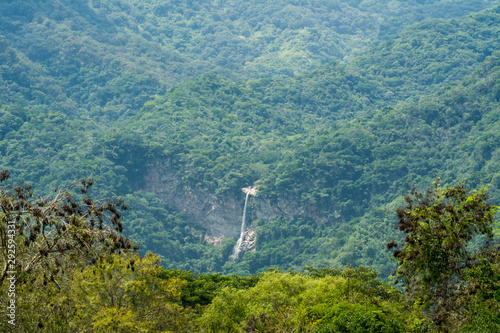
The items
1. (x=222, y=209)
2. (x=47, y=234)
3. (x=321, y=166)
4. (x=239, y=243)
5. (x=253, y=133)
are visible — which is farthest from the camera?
(x=253, y=133)

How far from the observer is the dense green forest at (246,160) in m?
21.7

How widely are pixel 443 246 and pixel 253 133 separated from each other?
105757 mm

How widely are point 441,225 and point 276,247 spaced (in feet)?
247

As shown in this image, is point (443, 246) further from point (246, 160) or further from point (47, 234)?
point (246, 160)

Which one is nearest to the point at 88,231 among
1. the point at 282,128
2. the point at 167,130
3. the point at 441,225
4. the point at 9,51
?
the point at 441,225

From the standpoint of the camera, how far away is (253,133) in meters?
126

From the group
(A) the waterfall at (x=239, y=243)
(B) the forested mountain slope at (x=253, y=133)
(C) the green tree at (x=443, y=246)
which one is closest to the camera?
(C) the green tree at (x=443, y=246)

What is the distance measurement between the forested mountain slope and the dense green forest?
0.34 m

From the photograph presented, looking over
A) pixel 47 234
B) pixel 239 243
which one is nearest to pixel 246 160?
pixel 239 243

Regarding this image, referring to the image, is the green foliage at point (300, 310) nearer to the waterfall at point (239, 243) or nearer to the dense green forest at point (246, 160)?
the dense green forest at point (246, 160)

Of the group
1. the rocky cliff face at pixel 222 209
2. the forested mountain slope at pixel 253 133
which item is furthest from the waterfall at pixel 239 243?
the forested mountain slope at pixel 253 133

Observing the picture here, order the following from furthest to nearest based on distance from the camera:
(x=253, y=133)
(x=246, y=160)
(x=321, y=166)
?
1. (x=253, y=133)
2. (x=246, y=160)
3. (x=321, y=166)

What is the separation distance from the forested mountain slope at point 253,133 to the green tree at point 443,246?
58697 millimetres

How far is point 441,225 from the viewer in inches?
818
